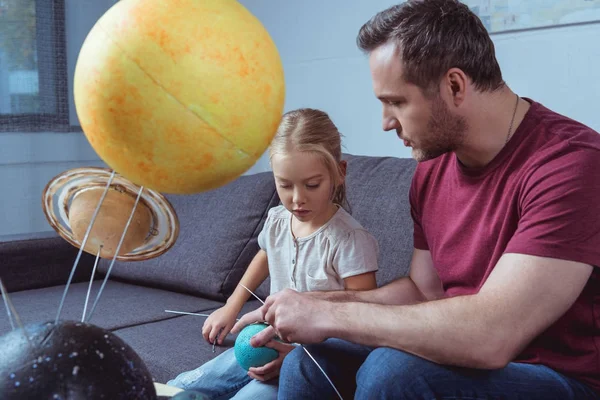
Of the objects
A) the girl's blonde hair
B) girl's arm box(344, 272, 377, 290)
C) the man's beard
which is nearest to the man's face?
the man's beard

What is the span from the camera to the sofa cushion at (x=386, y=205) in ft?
7.23

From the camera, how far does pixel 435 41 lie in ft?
5.28

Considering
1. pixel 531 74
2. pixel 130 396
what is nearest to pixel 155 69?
pixel 130 396

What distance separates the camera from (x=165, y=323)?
2426 mm

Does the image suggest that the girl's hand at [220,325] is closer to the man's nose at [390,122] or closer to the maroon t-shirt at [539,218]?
the maroon t-shirt at [539,218]

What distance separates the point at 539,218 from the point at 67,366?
93cm

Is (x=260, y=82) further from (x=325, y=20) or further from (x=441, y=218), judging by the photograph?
(x=325, y=20)

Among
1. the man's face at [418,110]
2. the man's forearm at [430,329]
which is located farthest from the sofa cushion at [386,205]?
the man's forearm at [430,329]

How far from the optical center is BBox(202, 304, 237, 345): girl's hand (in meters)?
2.11

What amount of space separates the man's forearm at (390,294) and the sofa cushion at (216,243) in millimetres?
900

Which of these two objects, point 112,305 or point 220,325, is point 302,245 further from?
point 112,305

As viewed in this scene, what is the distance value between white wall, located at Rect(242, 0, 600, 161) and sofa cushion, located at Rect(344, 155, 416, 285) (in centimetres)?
44

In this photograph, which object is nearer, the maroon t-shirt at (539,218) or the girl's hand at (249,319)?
the maroon t-shirt at (539,218)

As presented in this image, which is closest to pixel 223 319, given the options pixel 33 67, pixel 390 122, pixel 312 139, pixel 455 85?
pixel 312 139
